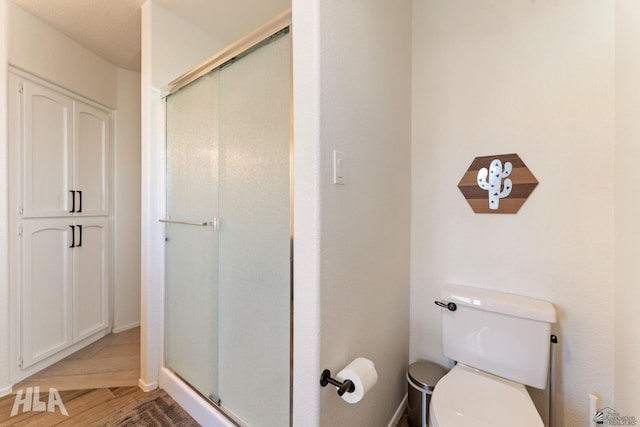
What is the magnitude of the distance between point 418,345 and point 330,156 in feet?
4.54

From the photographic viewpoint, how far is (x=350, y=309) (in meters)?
1.10

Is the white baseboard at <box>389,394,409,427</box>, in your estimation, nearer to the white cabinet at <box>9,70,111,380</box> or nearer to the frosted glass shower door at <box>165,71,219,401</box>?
the frosted glass shower door at <box>165,71,219,401</box>

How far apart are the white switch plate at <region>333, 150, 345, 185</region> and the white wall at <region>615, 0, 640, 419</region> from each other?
1.05 m

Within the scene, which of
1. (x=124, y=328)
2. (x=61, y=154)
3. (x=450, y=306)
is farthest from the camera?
(x=124, y=328)

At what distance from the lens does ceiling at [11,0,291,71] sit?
181 centimetres

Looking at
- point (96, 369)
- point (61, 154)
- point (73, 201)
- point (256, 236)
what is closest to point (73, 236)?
point (73, 201)

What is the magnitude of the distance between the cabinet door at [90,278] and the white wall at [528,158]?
2.70m

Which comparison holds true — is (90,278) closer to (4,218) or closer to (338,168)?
(4,218)

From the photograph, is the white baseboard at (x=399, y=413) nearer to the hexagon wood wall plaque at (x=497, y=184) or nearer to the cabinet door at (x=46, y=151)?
the hexagon wood wall plaque at (x=497, y=184)

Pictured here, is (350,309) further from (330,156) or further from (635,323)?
(635,323)

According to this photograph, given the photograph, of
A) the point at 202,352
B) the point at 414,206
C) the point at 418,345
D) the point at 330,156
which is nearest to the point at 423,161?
the point at 414,206

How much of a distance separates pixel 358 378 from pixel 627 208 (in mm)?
1216
